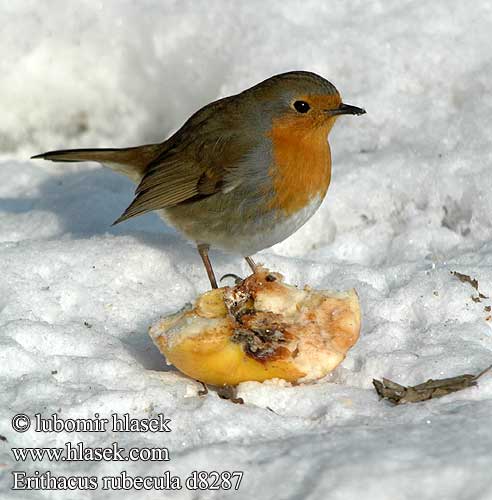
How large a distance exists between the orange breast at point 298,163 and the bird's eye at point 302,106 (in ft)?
0.17

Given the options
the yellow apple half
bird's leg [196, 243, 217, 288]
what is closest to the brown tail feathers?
bird's leg [196, 243, 217, 288]

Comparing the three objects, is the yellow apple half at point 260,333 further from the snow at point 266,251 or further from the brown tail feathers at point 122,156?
the brown tail feathers at point 122,156

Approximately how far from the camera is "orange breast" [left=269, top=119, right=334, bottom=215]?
13.9 feet

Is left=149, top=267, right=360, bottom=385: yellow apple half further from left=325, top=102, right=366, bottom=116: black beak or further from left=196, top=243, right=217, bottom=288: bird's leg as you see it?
left=325, top=102, right=366, bottom=116: black beak

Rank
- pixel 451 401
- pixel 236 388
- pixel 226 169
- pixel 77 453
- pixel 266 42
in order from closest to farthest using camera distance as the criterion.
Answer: pixel 77 453 < pixel 451 401 < pixel 236 388 < pixel 226 169 < pixel 266 42

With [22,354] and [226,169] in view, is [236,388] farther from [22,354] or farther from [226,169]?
[226,169]

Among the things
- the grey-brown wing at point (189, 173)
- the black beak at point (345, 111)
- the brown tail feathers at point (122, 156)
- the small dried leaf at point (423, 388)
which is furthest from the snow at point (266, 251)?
the black beak at point (345, 111)

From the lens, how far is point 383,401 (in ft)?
10.9

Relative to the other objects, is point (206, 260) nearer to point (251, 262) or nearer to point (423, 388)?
point (251, 262)

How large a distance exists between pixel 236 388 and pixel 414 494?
1.00 metres

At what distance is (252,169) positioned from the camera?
429 cm

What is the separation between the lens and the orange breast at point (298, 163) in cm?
425

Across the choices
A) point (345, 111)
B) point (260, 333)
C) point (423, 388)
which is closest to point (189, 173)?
point (345, 111)

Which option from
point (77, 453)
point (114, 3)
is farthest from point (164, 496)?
point (114, 3)
